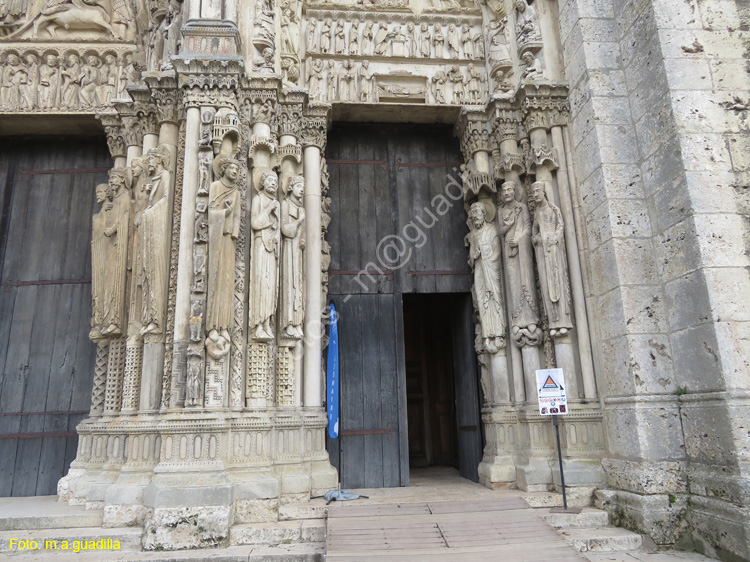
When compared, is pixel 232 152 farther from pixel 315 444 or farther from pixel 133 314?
pixel 315 444

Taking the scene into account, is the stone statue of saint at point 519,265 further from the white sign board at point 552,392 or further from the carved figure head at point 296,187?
the carved figure head at point 296,187

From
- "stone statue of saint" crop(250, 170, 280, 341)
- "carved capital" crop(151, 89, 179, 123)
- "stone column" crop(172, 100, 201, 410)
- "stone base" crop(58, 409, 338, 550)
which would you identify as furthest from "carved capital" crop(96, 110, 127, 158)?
"stone base" crop(58, 409, 338, 550)

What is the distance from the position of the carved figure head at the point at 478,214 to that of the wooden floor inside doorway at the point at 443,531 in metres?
3.29

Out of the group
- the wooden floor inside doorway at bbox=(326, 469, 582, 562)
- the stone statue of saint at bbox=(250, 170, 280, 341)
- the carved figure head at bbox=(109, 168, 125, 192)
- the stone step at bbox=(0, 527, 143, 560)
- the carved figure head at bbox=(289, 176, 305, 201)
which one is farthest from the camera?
the carved figure head at bbox=(109, 168, 125, 192)

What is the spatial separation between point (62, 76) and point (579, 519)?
326 inches

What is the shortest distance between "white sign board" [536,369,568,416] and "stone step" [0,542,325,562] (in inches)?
102

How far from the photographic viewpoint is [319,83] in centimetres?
692

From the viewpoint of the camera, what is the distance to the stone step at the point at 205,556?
4.32 metres

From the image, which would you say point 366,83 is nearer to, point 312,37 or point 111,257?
point 312,37

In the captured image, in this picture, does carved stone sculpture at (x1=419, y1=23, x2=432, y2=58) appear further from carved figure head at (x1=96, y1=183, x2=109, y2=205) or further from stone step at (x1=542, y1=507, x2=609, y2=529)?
stone step at (x1=542, y1=507, x2=609, y2=529)

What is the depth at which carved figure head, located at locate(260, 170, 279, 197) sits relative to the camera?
19.0 feet

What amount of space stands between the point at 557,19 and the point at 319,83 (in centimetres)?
334

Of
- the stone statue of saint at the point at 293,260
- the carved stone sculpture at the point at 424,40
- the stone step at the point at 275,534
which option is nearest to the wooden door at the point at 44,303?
the stone statue of saint at the point at 293,260

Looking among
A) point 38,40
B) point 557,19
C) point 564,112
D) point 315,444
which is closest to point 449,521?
point 315,444
